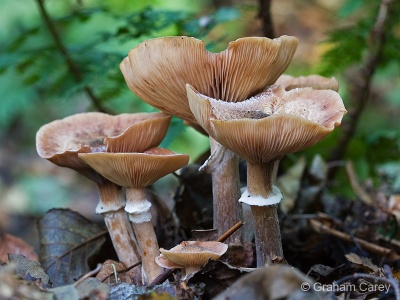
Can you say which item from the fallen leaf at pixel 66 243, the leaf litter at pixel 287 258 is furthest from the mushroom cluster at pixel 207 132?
the fallen leaf at pixel 66 243

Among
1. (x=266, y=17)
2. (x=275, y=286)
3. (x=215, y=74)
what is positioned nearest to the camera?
(x=275, y=286)

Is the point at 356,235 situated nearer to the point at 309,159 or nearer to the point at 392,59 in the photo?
the point at 309,159

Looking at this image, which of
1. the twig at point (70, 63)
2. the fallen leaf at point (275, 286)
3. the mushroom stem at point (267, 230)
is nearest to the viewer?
the fallen leaf at point (275, 286)

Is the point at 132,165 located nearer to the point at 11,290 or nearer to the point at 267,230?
the point at 267,230

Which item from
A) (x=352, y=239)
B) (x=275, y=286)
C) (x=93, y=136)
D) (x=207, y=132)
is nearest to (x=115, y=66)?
(x=93, y=136)

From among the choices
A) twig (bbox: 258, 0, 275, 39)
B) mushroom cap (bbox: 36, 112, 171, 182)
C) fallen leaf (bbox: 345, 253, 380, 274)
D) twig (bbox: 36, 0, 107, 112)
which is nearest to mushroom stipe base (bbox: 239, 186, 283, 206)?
fallen leaf (bbox: 345, 253, 380, 274)

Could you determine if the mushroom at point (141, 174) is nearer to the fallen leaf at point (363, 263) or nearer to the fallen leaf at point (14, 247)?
the fallen leaf at point (14, 247)
